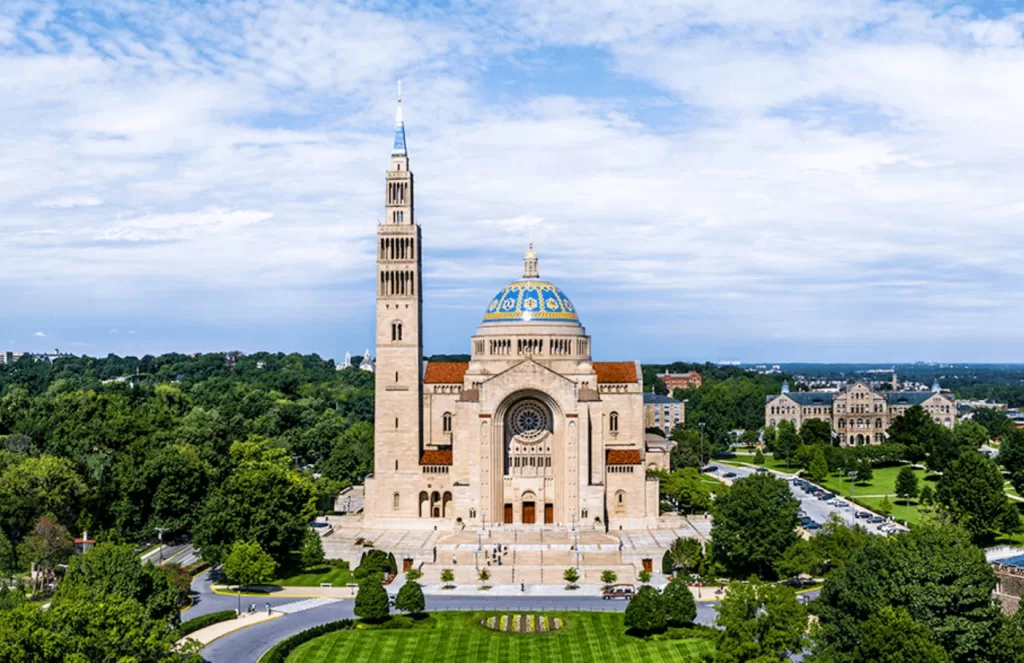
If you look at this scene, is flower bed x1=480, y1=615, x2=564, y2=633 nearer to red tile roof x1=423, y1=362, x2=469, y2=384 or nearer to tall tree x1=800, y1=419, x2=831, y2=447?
red tile roof x1=423, y1=362, x2=469, y2=384

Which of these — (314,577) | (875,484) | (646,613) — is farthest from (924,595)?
(875,484)

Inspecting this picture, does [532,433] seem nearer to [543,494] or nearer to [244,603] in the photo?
[543,494]

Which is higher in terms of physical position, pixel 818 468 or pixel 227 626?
pixel 818 468

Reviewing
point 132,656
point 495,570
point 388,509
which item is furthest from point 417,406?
point 132,656

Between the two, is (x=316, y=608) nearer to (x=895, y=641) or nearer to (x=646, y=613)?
(x=646, y=613)

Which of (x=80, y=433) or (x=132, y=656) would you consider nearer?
(x=132, y=656)

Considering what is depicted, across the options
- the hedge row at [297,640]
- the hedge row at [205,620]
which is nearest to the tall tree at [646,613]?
the hedge row at [297,640]

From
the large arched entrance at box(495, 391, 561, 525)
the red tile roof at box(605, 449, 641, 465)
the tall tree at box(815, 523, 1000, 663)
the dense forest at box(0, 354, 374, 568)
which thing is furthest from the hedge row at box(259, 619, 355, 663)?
the red tile roof at box(605, 449, 641, 465)
